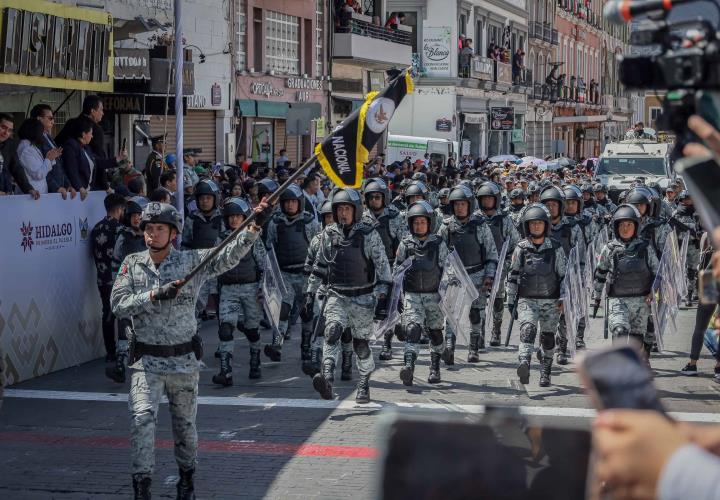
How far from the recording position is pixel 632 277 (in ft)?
41.6

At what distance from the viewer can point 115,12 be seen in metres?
17.9

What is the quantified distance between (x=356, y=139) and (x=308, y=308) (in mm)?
3697

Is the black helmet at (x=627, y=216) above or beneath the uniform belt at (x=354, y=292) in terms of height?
above

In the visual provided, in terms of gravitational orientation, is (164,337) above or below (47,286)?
above

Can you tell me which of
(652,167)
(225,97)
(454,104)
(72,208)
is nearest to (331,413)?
(72,208)

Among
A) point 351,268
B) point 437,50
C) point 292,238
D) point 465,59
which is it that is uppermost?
point 437,50

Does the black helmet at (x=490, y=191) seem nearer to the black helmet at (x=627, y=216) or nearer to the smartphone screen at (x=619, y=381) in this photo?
the black helmet at (x=627, y=216)

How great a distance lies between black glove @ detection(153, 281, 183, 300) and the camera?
7.83m

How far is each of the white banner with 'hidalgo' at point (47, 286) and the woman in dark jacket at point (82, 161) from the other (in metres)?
0.37

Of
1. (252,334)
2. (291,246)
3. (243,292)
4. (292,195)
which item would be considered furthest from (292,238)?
(252,334)

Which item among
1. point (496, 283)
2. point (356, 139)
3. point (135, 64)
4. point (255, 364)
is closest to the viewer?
point (356, 139)

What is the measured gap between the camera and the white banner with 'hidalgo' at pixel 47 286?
12.4 meters

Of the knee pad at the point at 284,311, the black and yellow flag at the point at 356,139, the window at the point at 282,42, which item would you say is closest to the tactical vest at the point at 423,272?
the knee pad at the point at 284,311

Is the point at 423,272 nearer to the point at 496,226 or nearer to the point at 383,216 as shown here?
the point at 383,216
